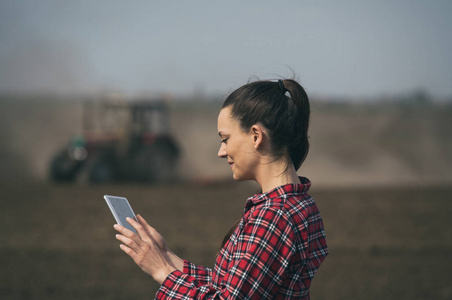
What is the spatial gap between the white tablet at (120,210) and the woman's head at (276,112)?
483 millimetres

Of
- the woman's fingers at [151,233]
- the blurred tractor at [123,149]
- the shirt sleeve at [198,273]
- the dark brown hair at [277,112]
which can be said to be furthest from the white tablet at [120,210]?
the blurred tractor at [123,149]

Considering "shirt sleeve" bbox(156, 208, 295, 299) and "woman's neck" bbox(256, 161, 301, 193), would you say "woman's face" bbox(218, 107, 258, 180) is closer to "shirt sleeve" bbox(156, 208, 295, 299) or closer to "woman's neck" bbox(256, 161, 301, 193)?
"woman's neck" bbox(256, 161, 301, 193)

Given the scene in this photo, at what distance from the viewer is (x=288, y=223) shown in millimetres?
1658

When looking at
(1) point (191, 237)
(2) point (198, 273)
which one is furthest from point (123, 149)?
(2) point (198, 273)

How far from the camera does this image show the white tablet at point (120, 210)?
6.28 feet

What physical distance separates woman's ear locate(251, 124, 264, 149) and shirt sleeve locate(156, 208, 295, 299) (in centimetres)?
23

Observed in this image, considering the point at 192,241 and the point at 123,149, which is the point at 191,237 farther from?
the point at 123,149

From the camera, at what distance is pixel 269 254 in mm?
1627

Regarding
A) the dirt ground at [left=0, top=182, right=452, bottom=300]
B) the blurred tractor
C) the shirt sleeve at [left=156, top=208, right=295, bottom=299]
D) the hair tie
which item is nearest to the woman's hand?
the shirt sleeve at [left=156, top=208, right=295, bottom=299]

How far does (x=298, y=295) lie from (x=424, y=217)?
979cm

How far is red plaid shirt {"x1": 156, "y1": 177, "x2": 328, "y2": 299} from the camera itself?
63.9 inches

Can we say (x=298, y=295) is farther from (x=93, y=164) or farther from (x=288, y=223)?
(x=93, y=164)

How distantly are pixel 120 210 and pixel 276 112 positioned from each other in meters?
0.61

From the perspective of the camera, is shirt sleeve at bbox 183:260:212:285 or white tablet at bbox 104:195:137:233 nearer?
white tablet at bbox 104:195:137:233
